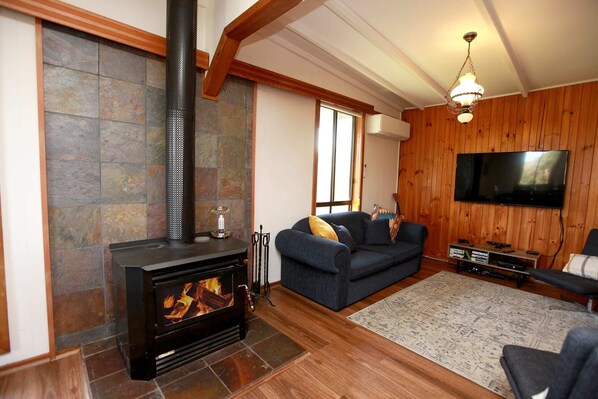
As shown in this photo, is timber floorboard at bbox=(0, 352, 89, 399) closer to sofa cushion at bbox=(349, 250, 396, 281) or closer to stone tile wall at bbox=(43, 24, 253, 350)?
stone tile wall at bbox=(43, 24, 253, 350)

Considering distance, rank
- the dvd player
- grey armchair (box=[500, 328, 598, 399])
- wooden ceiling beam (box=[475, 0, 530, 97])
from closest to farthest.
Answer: grey armchair (box=[500, 328, 598, 399]) → wooden ceiling beam (box=[475, 0, 530, 97]) → the dvd player

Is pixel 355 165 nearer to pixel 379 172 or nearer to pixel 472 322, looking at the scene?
pixel 379 172

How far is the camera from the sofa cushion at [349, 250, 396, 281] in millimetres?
2825

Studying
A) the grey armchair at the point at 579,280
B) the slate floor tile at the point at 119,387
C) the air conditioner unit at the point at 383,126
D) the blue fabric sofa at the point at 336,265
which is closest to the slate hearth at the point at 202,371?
the slate floor tile at the point at 119,387

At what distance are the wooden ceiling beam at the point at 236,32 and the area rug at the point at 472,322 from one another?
244cm

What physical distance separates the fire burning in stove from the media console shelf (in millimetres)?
3458

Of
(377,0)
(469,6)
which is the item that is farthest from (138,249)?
(469,6)

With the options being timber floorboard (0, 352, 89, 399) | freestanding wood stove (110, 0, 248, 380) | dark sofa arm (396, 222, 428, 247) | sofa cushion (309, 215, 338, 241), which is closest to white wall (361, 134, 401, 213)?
dark sofa arm (396, 222, 428, 247)

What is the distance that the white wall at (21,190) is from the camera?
167 centimetres

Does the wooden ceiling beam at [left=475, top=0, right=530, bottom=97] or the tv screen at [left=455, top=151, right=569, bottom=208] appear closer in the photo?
the wooden ceiling beam at [left=475, top=0, right=530, bottom=97]

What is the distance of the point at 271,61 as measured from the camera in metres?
2.90

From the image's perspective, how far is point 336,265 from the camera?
2562 millimetres

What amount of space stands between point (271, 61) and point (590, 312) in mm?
4154

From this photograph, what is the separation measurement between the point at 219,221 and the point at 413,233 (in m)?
2.76
